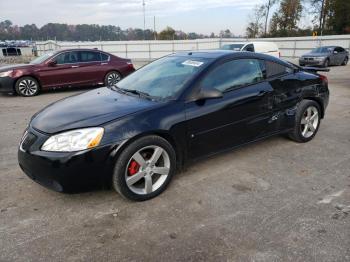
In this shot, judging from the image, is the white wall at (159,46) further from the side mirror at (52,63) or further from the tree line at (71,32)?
the side mirror at (52,63)

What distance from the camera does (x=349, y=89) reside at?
1094cm

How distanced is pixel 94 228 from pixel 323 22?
55.0 m

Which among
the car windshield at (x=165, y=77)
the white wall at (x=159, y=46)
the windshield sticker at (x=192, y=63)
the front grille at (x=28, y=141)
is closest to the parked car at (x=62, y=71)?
the car windshield at (x=165, y=77)

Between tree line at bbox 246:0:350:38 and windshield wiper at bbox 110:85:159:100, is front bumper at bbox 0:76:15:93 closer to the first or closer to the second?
windshield wiper at bbox 110:85:159:100

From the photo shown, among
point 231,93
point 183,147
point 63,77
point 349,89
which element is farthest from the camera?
point 349,89

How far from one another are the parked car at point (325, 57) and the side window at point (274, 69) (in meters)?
17.4

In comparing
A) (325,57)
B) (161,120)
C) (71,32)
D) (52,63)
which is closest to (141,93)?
(161,120)

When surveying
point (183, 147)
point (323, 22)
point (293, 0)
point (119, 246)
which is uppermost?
point (293, 0)

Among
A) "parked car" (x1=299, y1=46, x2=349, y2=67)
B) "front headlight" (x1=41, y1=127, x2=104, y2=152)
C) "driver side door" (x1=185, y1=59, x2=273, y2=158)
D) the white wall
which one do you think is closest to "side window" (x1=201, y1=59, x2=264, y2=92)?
"driver side door" (x1=185, y1=59, x2=273, y2=158)

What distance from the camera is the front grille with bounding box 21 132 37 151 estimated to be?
324 cm

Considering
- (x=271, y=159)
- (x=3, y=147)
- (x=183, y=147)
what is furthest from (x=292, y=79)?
(x=3, y=147)

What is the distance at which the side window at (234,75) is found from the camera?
3898 millimetres

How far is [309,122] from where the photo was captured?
516 cm

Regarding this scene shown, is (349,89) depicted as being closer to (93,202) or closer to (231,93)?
(231,93)
